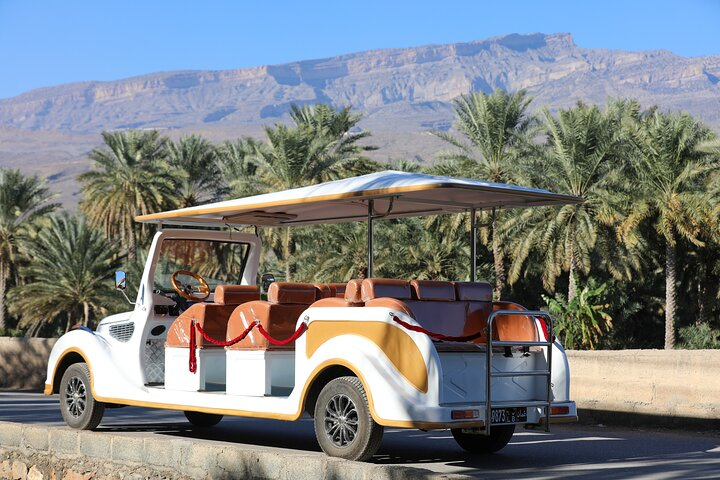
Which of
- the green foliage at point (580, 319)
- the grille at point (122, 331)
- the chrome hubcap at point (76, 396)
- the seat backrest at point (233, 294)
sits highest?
the seat backrest at point (233, 294)

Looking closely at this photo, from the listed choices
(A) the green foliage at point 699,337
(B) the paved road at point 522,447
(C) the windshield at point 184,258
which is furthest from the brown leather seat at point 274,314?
(A) the green foliage at point 699,337

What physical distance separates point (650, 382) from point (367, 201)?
5.49 m

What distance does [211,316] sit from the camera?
1071cm

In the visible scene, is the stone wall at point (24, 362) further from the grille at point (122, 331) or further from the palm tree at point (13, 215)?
the palm tree at point (13, 215)

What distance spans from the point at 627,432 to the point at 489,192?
506 centimetres

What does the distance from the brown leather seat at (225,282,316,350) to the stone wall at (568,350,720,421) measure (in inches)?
214

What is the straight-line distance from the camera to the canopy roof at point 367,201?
9.28m

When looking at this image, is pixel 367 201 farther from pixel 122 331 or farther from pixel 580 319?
pixel 580 319

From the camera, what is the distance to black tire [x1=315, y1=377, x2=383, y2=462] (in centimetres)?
866

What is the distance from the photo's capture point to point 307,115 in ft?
158

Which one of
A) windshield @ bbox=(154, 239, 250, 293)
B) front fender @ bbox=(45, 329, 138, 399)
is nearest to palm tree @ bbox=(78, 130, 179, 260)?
windshield @ bbox=(154, 239, 250, 293)

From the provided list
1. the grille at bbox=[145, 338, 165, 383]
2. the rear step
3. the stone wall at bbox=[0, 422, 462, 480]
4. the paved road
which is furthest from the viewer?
the grille at bbox=[145, 338, 165, 383]

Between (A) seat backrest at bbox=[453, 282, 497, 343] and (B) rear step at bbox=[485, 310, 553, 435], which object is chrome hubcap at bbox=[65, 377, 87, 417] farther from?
(B) rear step at bbox=[485, 310, 553, 435]

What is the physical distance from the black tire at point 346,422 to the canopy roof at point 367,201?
1.64m
